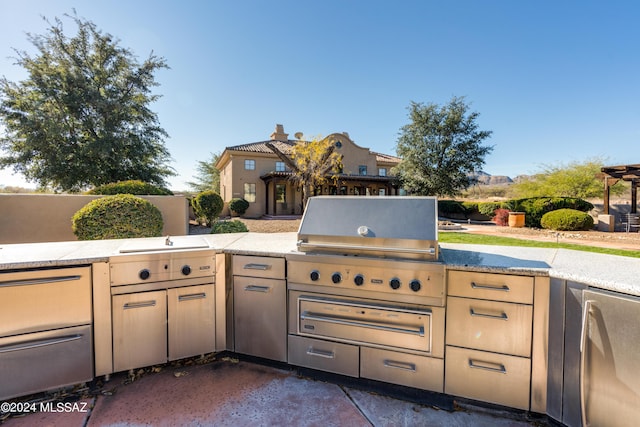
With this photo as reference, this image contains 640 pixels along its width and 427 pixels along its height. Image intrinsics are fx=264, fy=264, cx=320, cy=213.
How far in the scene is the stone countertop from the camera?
5.45 ft

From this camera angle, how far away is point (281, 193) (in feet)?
65.0

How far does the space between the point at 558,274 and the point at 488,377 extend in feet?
2.90

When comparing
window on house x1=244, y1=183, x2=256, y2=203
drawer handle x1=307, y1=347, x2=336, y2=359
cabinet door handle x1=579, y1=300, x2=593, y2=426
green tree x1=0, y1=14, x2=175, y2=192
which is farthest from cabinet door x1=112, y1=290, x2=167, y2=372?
window on house x1=244, y1=183, x2=256, y2=203

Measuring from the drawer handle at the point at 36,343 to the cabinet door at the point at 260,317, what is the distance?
49.2 inches

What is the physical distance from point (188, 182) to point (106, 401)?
33117 mm

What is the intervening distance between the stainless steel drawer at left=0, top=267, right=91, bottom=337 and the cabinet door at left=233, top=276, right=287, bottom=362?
1176 millimetres

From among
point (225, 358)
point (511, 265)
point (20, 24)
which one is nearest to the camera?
point (511, 265)

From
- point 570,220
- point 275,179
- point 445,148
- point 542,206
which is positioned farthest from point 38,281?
point 445,148

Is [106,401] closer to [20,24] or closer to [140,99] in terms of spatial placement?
[140,99]

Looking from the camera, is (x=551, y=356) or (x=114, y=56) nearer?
(x=551, y=356)

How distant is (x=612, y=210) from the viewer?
1405cm

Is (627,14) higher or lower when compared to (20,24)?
lower

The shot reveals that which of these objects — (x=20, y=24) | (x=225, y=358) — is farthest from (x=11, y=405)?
(x=20, y=24)

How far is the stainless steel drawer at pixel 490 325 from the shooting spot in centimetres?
184
